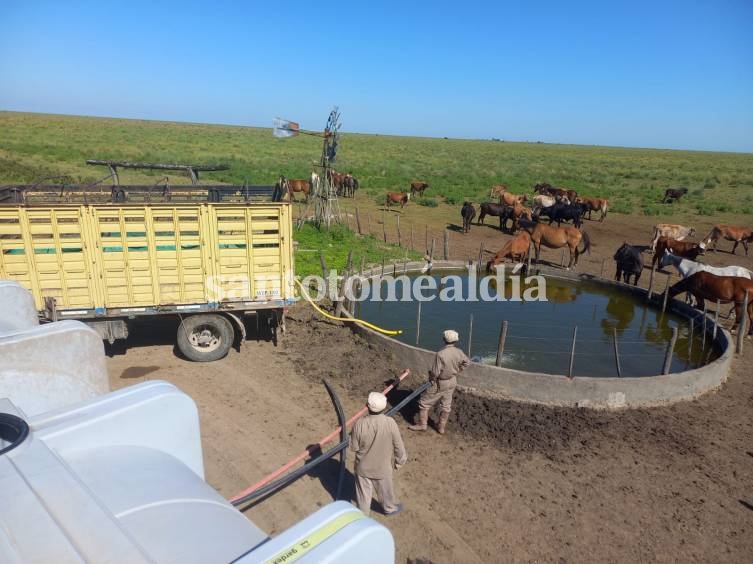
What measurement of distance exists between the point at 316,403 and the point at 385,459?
3.10 metres

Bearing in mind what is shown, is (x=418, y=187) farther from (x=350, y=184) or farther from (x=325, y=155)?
(x=325, y=155)

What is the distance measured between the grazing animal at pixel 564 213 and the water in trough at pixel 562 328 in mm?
10520

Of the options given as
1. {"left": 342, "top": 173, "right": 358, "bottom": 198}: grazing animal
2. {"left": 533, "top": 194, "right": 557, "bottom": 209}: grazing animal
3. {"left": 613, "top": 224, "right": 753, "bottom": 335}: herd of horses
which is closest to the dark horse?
{"left": 613, "top": 224, "right": 753, "bottom": 335}: herd of horses

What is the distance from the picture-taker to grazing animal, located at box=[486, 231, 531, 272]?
647 inches

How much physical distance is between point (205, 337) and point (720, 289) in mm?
11583

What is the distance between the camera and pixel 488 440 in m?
7.35

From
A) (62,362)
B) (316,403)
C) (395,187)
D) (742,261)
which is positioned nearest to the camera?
(62,362)

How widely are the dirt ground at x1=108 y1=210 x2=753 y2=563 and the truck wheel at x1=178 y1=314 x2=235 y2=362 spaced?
0.30 m

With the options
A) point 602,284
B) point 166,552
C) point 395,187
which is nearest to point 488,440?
point 166,552

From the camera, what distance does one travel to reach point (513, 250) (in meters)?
16.5

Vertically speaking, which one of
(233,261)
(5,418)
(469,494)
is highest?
(5,418)

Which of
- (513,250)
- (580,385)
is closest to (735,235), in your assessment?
(513,250)

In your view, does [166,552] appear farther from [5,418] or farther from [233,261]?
[233,261]

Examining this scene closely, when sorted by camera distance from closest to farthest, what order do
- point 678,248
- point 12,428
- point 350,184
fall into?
point 12,428
point 678,248
point 350,184
